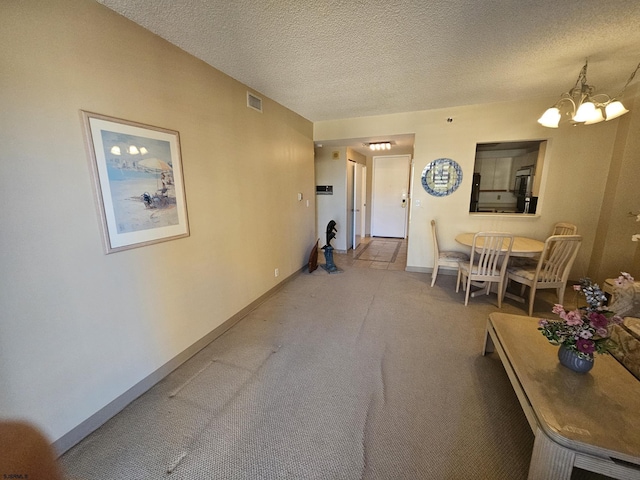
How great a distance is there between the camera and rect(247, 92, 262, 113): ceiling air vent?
9.08ft

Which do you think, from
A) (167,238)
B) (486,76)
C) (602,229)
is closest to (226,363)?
(167,238)

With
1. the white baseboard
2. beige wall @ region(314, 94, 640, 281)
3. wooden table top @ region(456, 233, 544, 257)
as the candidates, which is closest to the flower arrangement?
wooden table top @ region(456, 233, 544, 257)

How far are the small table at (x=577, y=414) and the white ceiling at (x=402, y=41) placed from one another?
2.18 metres

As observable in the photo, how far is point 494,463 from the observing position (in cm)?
133

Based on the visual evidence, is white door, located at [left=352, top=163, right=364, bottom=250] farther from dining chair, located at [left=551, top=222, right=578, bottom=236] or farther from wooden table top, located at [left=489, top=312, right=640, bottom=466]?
wooden table top, located at [left=489, top=312, right=640, bottom=466]

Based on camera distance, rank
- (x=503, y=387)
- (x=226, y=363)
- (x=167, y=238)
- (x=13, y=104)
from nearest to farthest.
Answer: (x=13, y=104)
(x=503, y=387)
(x=167, y=238)
(x=226, y=363)

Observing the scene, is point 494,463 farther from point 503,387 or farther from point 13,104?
point 13,104

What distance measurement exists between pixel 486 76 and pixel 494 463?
10.6ft

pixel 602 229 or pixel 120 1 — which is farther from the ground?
pixel 120 1

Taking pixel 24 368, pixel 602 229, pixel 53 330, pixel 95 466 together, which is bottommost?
pixel 95 466

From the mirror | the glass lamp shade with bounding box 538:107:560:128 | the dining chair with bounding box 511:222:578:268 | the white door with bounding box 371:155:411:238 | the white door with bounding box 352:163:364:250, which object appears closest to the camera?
the glass lamp shade with bounding box 538:107:560:128

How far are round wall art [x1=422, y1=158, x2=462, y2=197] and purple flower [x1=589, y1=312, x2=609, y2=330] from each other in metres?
2.95

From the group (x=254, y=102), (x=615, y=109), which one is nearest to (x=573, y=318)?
(x=615, y=109)

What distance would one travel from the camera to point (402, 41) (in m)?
1.94
